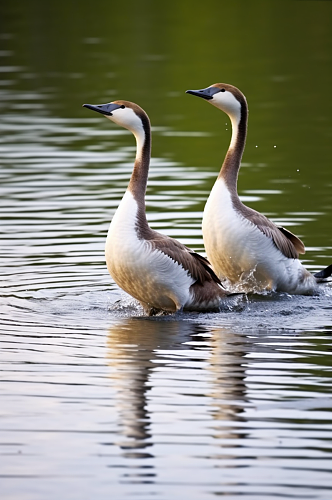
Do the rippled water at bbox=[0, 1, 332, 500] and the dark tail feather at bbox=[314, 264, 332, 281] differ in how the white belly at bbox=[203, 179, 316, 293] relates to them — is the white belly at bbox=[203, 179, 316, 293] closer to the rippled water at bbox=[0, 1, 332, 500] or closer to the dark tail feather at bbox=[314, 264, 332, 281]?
the dark tail feather at bbox=[314, 264, 332, 281]

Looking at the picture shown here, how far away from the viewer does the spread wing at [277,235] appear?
12.9 meters

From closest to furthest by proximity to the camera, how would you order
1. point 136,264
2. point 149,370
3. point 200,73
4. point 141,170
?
point 149,370, point 136,264, point 141,170, point 200,73

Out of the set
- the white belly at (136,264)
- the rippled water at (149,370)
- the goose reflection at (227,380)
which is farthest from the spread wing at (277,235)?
the goose reflection at (227,380)

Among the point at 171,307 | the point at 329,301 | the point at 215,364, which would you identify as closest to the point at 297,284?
the point at 329,301

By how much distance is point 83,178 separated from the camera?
20984 millimetres

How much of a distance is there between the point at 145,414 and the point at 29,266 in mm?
5942

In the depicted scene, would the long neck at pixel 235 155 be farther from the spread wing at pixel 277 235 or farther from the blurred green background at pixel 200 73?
the blurred green background at pixel 200 73

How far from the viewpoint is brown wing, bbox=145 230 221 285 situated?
1181 centimetres

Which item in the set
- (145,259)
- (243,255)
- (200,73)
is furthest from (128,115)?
(200,73)

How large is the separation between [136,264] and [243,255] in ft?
5.33

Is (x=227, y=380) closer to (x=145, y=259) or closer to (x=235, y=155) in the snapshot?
(x=145, y=259)

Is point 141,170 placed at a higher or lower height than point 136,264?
higher

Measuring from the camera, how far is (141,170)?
11969 millimetres

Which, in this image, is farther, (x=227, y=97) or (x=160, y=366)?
(x=227, y=97)
